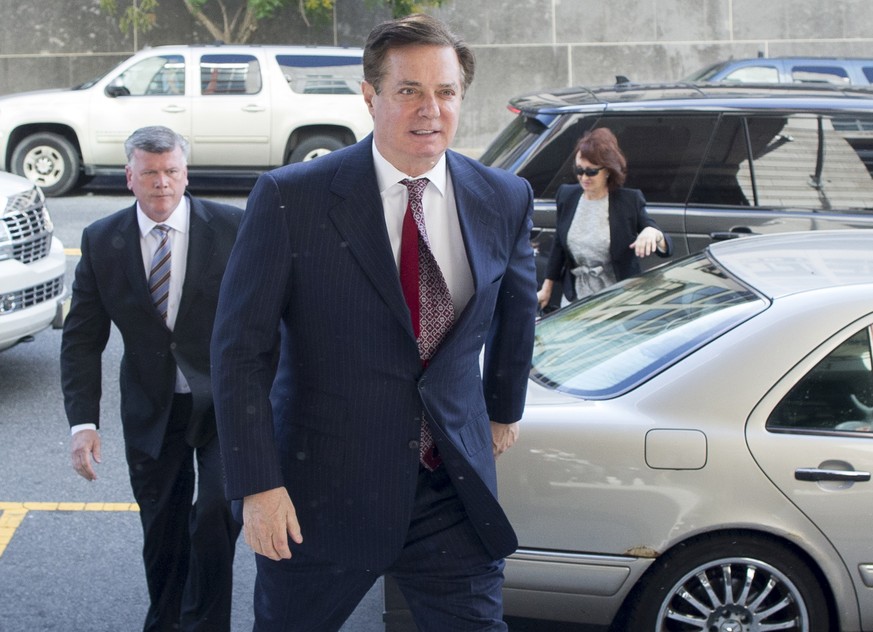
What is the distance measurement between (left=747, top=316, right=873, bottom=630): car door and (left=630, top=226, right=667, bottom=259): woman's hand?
2126mm

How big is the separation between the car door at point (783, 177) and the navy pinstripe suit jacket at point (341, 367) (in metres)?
4.60

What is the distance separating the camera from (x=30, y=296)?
752 centimetres

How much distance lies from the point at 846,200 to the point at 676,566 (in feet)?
13.4

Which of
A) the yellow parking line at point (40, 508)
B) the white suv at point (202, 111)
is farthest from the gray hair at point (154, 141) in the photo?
the white suv at point (202, 111)

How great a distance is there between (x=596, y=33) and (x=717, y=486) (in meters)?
17.0

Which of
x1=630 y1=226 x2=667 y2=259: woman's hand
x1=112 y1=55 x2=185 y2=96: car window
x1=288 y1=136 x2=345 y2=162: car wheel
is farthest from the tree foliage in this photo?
x1=630 y1=226 x2=667 y2=259: woman's hand

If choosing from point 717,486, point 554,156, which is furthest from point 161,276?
point 554,156

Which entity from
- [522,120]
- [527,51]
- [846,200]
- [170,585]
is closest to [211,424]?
[170,585]

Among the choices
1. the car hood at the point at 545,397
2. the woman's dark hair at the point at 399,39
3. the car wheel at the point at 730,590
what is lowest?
the car wheel at the point at 730,590

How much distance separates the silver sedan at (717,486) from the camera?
3836 mm

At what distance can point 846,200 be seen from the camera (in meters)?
7.36

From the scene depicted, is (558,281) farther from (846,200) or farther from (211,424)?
(211,424)

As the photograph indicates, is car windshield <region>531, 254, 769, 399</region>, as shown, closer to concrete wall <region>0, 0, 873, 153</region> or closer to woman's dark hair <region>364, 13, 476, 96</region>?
woman's dark hair <region>364, 13, 476, 96</region>

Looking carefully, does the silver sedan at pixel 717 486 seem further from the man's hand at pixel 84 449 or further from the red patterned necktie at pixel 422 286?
the man's hand at pixel 84 449
